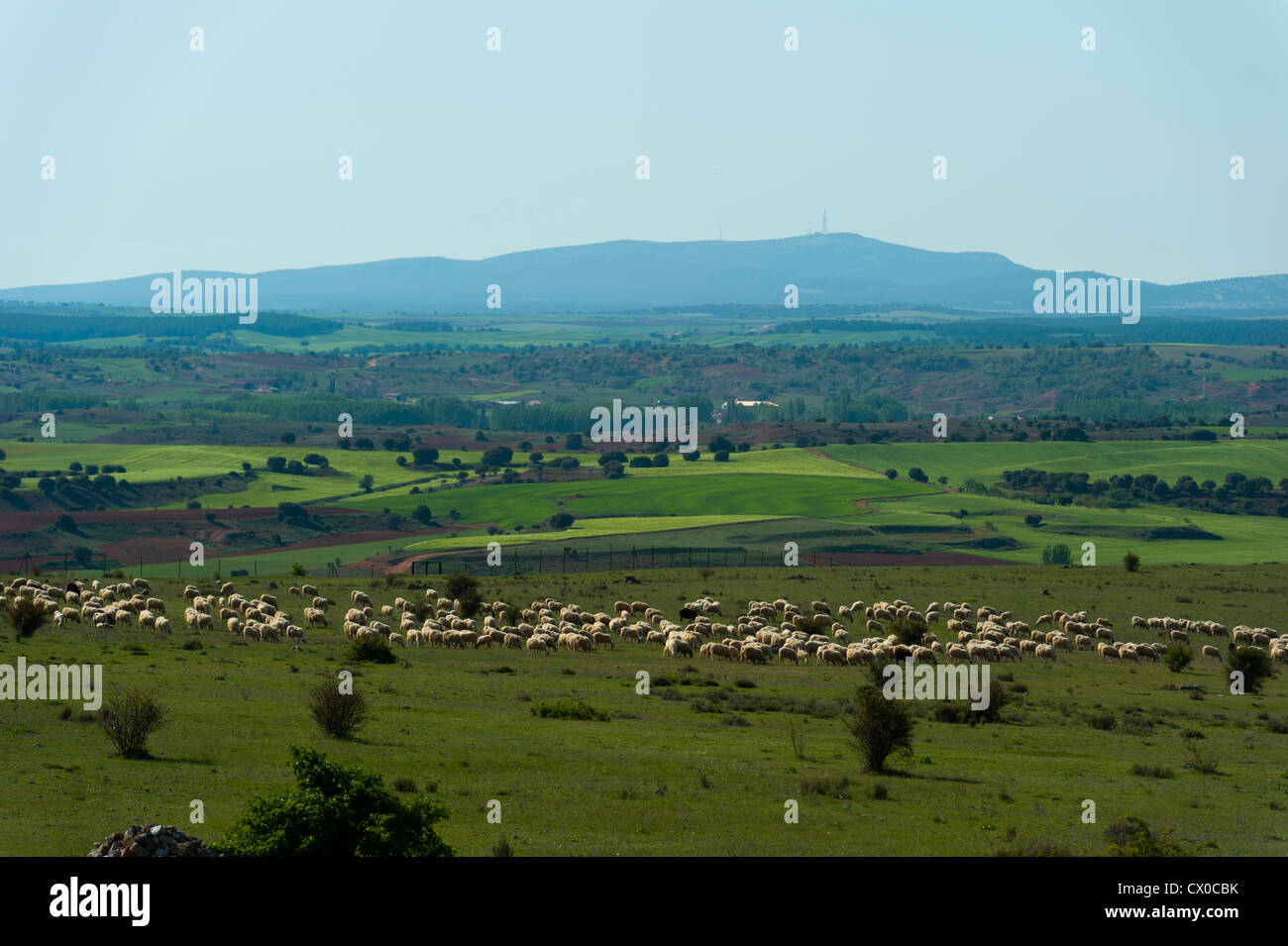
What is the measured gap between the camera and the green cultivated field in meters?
19.7

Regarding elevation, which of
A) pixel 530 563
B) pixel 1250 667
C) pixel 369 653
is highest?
pixel 369 653

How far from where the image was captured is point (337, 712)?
24.9 metres

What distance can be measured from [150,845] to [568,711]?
613 inches

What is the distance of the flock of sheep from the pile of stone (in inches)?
941

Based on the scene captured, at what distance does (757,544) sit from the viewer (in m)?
89.4

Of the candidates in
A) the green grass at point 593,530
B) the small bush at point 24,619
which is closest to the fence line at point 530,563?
the green grass at point 593,530

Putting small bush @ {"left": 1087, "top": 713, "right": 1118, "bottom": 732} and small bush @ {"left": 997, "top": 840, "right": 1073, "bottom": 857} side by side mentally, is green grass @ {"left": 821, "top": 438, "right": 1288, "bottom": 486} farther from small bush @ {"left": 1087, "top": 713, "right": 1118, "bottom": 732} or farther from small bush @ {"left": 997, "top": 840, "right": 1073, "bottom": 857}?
small bush @ {"left": 997, "top": 840, "right": 1073, "bottom": 857}

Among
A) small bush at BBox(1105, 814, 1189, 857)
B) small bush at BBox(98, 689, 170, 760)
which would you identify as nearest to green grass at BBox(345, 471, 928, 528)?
small bush at BBox(98, 689, 170, 760)

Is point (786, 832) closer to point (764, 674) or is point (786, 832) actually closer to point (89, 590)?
point (764, 674)

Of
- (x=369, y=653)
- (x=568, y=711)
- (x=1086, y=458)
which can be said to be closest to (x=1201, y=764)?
(x=568, y=711)

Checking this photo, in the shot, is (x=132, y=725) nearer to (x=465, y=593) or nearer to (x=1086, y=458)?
(x=465, y=593)

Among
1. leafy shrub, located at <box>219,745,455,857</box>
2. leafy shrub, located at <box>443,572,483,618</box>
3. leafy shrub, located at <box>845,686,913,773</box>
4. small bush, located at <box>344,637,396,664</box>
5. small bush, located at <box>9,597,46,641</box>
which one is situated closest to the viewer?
leafy shrub, located at <box>219,745,455,857</box>
